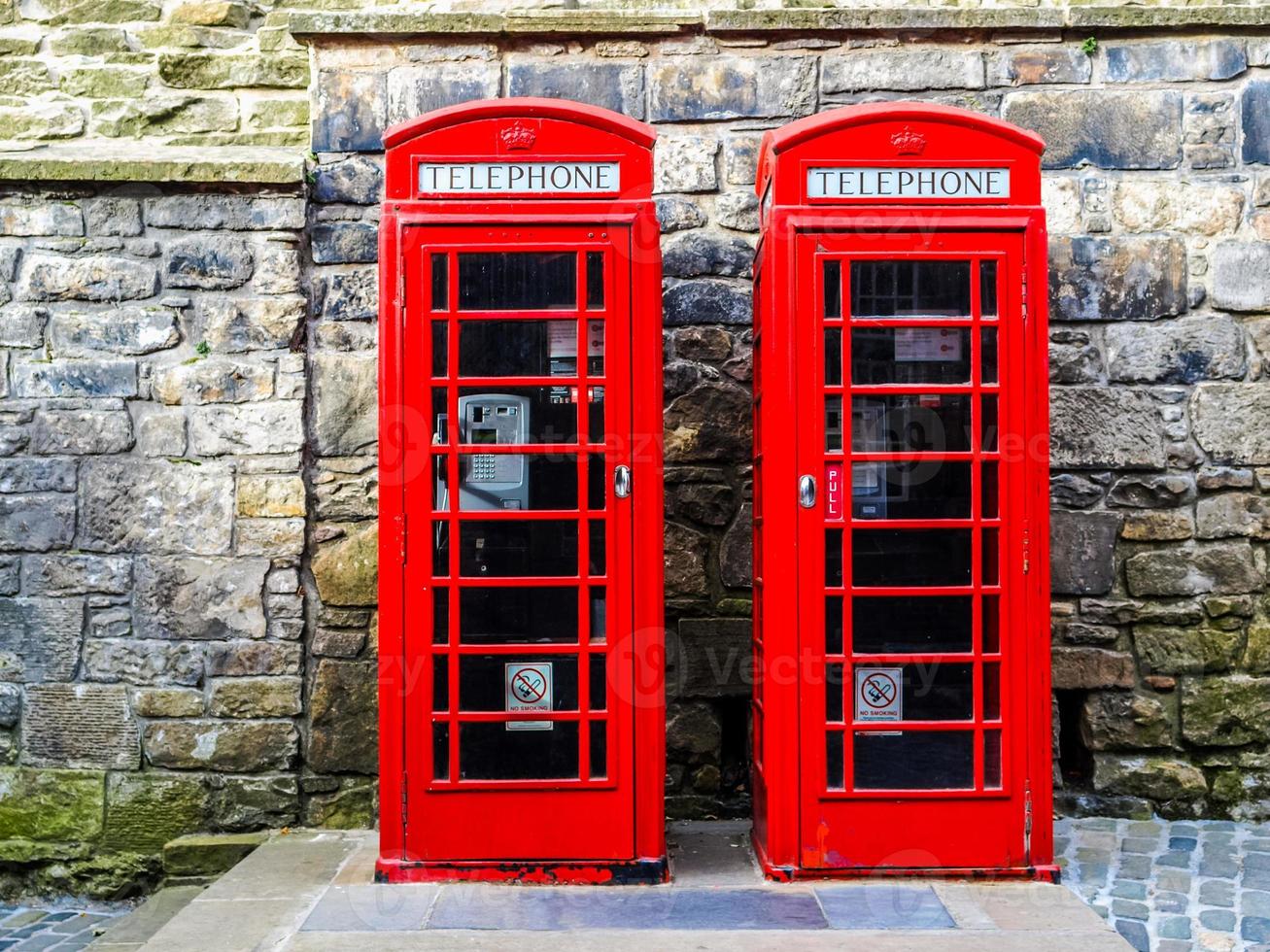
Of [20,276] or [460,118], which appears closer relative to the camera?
[460,118]

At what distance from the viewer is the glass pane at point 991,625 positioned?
13.6 ft

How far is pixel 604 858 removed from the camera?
13.6ft

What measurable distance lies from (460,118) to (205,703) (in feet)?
8.77

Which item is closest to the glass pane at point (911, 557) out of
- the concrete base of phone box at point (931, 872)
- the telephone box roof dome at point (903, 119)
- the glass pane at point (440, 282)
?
the concrete base of phone box at point (931, 872)

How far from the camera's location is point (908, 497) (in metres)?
4.13

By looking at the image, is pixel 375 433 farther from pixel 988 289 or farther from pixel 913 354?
pixel 988 289

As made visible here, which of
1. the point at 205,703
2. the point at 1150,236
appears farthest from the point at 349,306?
the point at 1150,236

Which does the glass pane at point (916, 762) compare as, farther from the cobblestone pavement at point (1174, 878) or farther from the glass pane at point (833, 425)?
the glass pane at point (833, 425)

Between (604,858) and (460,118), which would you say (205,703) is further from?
(460,118)

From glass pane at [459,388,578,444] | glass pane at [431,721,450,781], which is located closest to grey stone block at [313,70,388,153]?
glass pane at [459,388,578,444]

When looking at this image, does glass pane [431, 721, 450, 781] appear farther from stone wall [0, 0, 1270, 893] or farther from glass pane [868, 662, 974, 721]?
glass pane [868, 662, 974, 721]

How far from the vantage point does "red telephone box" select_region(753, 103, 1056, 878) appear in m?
4.09

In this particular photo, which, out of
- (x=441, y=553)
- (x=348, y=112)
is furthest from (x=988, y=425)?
(x=348, y=112)

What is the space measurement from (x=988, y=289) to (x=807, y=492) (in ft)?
3.04
